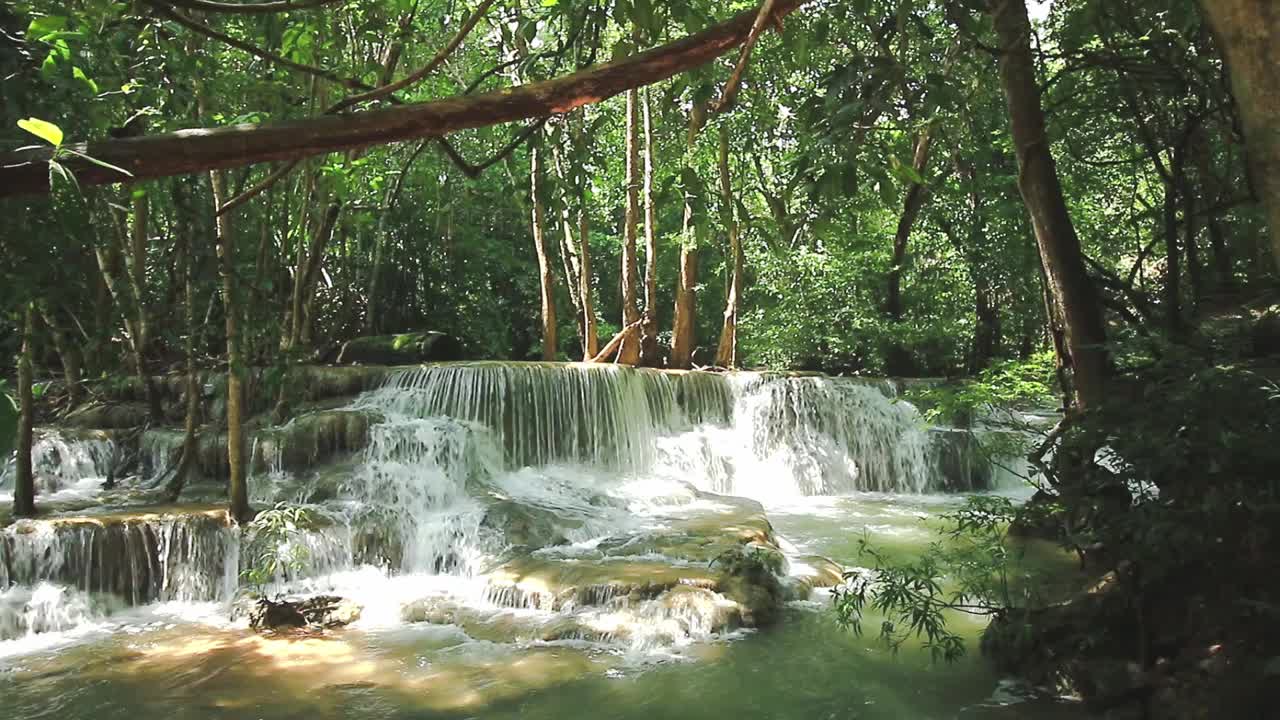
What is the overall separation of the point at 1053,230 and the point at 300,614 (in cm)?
546

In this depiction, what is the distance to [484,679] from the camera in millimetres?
5066

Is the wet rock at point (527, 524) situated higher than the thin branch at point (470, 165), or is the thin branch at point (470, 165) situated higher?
the thin branch at point (470, 165)

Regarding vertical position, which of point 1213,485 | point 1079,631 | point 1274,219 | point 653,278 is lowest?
point 1079,631

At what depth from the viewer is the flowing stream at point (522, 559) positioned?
487cm

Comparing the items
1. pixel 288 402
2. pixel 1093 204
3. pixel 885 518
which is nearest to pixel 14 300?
pixel 288 402

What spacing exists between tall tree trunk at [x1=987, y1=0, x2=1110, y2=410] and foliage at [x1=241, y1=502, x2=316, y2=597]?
558 centimetres

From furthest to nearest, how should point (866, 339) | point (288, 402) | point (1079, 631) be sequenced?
point (866, 339) → point (288, 402) → point (1079, 631)

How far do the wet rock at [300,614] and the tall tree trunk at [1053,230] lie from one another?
5024mm

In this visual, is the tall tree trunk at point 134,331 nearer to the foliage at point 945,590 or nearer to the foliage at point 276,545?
the foliage at point 276,545

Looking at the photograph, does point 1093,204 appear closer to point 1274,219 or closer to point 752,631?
point 752,631

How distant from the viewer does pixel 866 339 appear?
599 inches

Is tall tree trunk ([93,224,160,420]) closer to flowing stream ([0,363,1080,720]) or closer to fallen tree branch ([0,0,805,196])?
flowing stream ([0,363,1080,720])

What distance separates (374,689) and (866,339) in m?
11.8

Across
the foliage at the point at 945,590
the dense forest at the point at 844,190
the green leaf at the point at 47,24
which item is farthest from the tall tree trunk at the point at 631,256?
the green leaf at the point at 47,24
